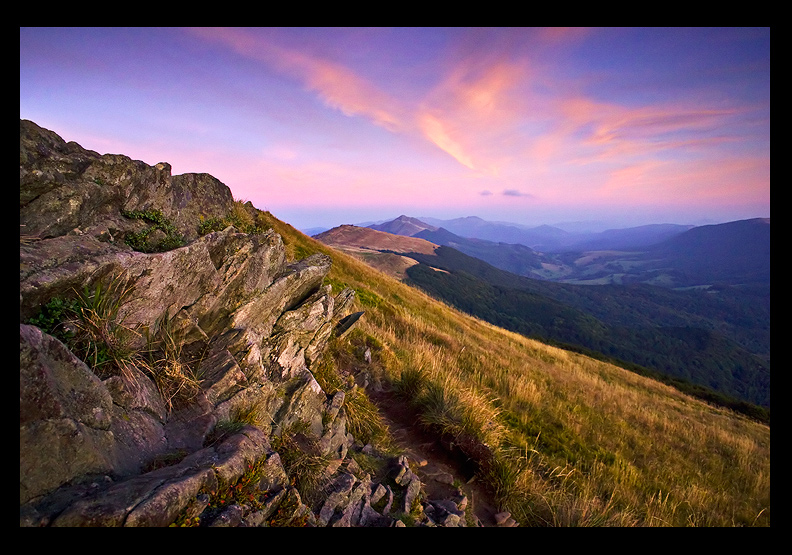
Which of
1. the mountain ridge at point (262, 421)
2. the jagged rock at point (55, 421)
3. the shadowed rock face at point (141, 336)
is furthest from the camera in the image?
the mountain ridge at point (262, 421)

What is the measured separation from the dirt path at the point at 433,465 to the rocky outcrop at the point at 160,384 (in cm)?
79

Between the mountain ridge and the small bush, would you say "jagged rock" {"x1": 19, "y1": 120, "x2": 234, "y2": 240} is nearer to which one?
the mountain ridge

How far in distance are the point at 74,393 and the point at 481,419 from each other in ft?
22.3

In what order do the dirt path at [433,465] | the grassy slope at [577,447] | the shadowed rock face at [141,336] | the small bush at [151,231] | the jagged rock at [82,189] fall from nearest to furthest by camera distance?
the shadowed rock face at [141,336] → the jagged rock at [82,189] → the small bush at [151,231] → the dirt path at [433,465] → the grassy slope at [577,447]

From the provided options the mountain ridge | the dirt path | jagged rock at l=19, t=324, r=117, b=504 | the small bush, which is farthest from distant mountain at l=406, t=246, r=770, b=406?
jagged rock at l=19, t=324, r=117, b=504

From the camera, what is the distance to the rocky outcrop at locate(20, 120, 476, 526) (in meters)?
2.78

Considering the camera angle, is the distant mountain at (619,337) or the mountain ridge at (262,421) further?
the distant mountain at (619,337)

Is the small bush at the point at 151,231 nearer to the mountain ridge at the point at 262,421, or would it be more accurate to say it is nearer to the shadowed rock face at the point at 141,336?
the mountain ridge at the point at 262,421

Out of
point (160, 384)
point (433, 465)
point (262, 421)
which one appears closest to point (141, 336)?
point (160, 384)

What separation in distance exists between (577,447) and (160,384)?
972 cm

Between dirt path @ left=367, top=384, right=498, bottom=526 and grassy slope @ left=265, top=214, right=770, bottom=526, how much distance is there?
1.05 ft

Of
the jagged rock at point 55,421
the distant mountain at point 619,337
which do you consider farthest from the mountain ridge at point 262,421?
the distant mountain at point 619,337

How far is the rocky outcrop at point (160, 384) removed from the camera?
9.12ft

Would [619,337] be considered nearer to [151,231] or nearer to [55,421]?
[151,231]
